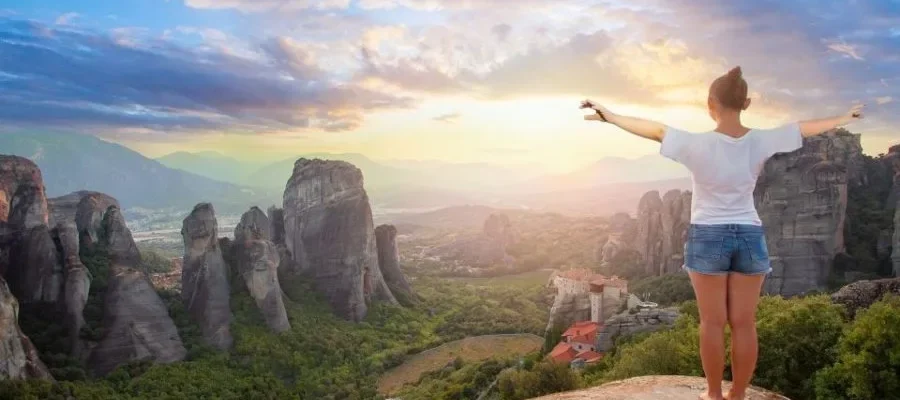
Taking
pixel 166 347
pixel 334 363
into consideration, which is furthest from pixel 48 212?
pixel 334 363

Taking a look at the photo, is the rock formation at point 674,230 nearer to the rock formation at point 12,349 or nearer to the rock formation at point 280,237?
the rock formation at point 280,237

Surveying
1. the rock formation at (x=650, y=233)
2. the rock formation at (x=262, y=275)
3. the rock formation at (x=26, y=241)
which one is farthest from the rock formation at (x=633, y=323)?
the rock formation at (x=650, y=233)

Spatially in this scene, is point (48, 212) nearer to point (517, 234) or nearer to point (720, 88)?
point (720, 88)

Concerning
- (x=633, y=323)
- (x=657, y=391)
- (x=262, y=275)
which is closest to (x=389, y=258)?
(x=262, y=275)

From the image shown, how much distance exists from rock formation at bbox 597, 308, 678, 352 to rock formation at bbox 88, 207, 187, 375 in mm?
24782

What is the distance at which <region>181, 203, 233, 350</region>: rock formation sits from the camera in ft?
139

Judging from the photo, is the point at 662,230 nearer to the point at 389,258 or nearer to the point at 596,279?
the point at 596,279

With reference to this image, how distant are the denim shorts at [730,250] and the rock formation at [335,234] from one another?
5347cm

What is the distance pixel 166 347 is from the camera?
36.8m

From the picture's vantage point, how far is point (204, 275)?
142ft

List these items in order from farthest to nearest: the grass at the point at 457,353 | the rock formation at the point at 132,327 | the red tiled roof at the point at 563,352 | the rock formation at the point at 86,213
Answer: the rock formation at the point at 86,213 → the grass at the point at 457,353 → the rock formation at the point at 132,327 → the red tiled roof at the point at 563,352

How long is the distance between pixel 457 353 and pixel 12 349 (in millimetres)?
31485

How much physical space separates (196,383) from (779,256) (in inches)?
1609

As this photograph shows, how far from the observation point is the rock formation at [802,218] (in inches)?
1797
